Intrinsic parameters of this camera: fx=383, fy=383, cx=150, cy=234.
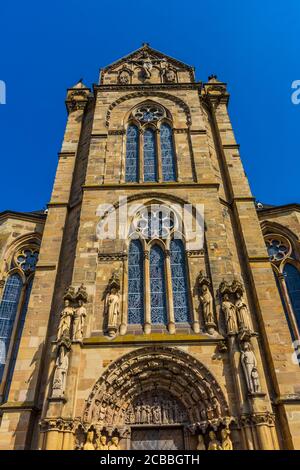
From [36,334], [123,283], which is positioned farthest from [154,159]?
[36,334]

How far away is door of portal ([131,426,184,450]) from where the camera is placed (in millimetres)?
9141

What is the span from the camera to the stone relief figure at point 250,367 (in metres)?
8.76

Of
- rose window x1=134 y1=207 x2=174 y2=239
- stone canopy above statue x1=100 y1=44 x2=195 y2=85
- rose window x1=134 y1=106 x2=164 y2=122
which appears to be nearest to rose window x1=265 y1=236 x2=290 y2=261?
rose window x1=134 y1=207 x2=174 y2=239

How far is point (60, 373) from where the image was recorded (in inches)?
356

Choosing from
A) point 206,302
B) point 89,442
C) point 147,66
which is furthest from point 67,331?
point 147,66

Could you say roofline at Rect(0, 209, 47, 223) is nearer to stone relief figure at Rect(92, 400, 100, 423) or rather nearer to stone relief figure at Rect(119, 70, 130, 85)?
stone relief figure at Rect(92, 400, 100, 423)

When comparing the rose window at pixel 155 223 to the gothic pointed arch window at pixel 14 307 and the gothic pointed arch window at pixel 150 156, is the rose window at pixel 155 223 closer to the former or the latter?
the gothic pointed arch window at pixel 150 156

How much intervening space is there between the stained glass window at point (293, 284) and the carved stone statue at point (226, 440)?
4946mm

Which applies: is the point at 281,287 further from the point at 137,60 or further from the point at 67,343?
the point at 137,60

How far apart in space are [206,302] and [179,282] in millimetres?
1270

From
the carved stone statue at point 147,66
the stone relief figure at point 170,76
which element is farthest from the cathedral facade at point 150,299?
the carved stone statue at point 147,66

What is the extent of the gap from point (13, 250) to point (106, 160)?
16.5ft

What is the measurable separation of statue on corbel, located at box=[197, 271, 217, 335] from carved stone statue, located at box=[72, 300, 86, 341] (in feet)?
10.9

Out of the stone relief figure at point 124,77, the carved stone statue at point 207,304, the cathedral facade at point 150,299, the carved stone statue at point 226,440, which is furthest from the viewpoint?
the stone relief figure at point 124,77
